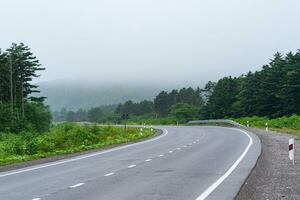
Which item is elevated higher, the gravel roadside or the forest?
the forest

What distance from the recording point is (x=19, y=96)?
81.2 m

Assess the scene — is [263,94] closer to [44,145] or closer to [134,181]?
[44,145]

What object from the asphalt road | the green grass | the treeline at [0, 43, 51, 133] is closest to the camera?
the asphalt road

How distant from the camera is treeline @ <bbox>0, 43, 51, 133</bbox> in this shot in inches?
2598

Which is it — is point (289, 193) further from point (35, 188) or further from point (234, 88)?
point (234, 88)

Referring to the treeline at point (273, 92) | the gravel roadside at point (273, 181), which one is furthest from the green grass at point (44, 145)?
the treeline at point (273, 92)

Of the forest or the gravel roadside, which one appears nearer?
the gravel roadside

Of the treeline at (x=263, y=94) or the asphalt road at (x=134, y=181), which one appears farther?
the treeline at (x=263, y=94)

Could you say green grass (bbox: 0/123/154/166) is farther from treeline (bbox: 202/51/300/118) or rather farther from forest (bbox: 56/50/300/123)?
treeline (bbox: 202/51/300/118)

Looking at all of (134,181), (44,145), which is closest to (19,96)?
(44,145)

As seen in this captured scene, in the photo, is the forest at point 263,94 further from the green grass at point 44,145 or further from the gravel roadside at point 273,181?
the gravel roadside at point 273,181

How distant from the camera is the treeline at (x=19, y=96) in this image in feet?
217

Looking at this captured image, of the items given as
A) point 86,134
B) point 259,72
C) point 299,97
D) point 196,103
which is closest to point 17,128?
point 86,134

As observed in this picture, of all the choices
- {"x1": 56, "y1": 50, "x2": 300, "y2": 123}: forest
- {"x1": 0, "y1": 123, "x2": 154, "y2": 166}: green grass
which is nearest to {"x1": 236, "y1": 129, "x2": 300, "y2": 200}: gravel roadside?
{"x1": 0, "y1": 123, "x2": 154, "y2": 166}: green grass
